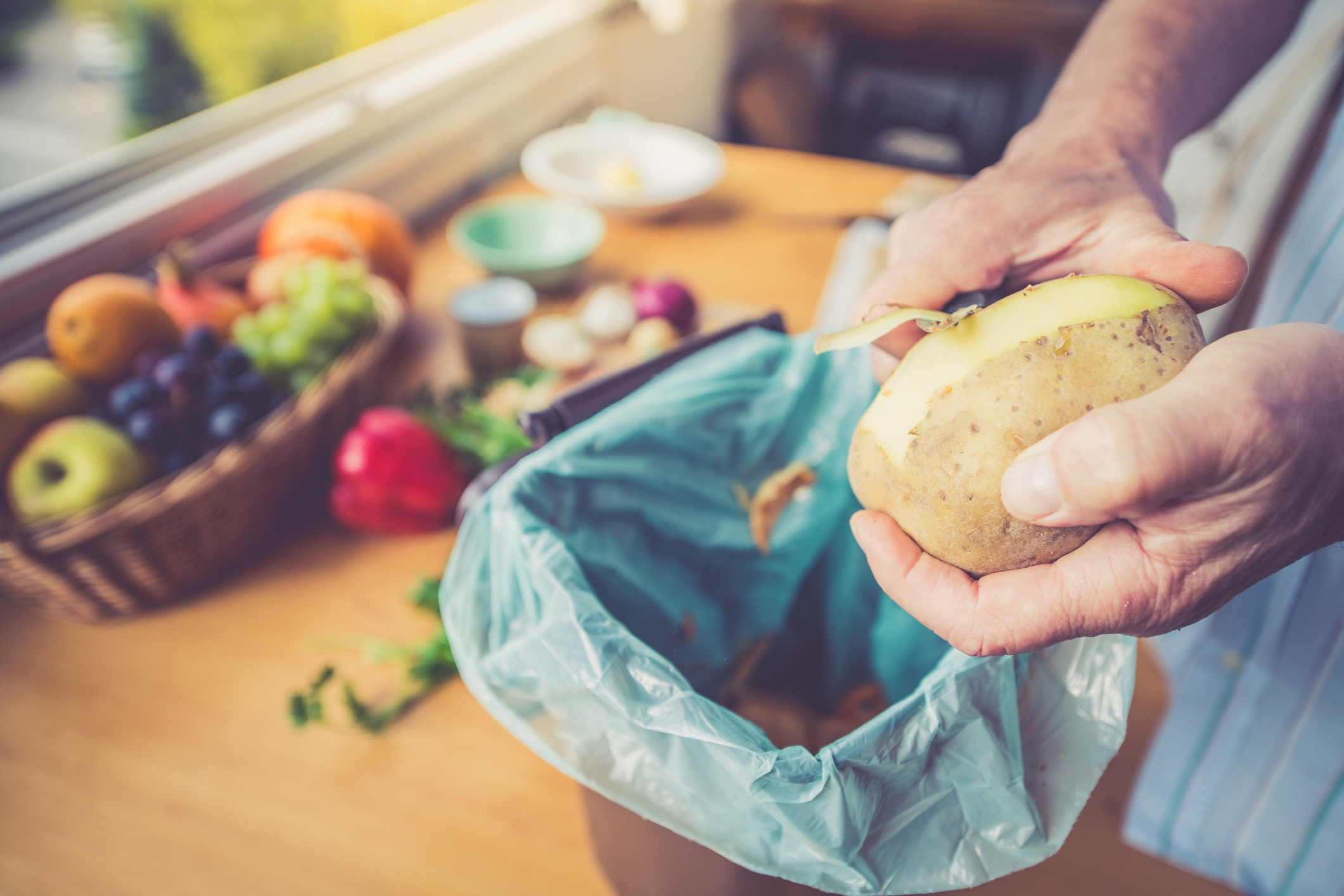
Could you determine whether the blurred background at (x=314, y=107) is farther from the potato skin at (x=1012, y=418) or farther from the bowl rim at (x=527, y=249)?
the potato skin at (x=1012, y=418)

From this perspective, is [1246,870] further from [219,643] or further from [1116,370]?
[219,643]

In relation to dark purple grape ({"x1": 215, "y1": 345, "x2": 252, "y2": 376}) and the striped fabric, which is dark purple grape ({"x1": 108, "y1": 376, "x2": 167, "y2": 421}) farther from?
the striped fabric

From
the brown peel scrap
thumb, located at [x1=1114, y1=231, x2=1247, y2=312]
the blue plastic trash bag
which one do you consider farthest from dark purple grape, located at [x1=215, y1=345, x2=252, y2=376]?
thumb, located at [x1=1114, y1=231, x2=1247, y2=312]

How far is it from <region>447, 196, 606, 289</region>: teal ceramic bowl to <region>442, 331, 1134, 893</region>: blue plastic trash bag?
0.61 meters

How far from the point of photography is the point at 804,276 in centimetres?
115

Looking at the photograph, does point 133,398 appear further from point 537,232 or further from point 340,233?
point 537,232

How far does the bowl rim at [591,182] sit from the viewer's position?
121cm

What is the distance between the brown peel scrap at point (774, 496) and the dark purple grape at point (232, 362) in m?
0.52

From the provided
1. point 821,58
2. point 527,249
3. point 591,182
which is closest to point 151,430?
point 527,249

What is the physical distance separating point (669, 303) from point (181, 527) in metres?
0.60

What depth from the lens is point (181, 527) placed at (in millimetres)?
596

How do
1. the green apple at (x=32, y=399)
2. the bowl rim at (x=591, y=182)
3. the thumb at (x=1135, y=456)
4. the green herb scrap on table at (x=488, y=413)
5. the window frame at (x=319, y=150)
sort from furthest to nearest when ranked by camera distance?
the bowl rim at (x=591, y=182)
the window frame at (x=319, y=150)
the green herb scrap on table at (x=488, y=413)
the green apple at (x=32, y=399)
the thumb at (x=1135, y=456)

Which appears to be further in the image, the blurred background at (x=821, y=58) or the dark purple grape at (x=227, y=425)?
the blurred background at (x=821, y=58)

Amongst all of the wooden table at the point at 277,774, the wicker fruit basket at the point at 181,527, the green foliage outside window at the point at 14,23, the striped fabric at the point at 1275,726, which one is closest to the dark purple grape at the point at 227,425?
the wicker fruit basket at the point at 181,527
